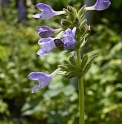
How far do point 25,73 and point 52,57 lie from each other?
312mm

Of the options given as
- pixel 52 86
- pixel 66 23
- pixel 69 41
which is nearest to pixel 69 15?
pixel 66 23

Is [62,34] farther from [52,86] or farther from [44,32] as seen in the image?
[52,86]

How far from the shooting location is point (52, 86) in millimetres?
2395

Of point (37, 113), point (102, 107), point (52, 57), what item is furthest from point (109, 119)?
point (52, 57)

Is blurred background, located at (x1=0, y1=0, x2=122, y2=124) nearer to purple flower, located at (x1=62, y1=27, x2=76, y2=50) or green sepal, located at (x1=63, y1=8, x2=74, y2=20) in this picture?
green sepal, located at (x1=63, y1=8, x2=74, y2=20)

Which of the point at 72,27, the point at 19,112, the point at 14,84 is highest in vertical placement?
the point at 72,27

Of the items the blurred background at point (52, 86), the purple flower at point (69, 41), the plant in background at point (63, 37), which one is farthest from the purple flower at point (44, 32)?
the blurred background at point (52, 86)

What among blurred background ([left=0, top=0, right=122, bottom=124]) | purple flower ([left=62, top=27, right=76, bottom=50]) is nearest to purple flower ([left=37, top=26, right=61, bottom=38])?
purple flower ([left=62, top=27, right=76, bottom=50])

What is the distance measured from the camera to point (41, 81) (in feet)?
4.16

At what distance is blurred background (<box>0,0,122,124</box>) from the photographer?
7.79 feet

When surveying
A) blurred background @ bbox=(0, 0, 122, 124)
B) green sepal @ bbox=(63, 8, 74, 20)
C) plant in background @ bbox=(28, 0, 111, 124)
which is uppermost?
green sepal @ bbox=(63, 8, 74, 20)

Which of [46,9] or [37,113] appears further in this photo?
[37,113]

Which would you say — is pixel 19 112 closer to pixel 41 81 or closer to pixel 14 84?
pixel 14 84

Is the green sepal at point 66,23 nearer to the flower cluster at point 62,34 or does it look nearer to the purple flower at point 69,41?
the flower cluster at point 62,34
